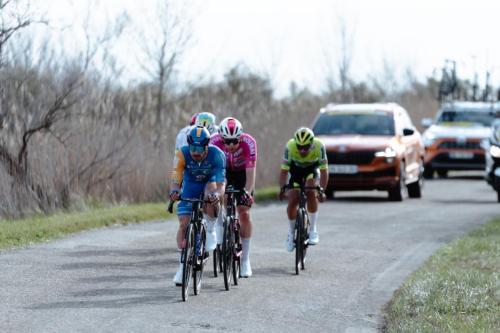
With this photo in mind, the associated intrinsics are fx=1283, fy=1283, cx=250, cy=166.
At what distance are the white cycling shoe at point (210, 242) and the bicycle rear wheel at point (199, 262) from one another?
12 cm

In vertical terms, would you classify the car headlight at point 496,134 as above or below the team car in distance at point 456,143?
above

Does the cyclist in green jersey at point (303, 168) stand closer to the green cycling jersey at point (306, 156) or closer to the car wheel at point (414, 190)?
the green cycling jersey at point (306, 156)

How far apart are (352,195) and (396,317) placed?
1730cm

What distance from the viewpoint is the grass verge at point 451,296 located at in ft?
31.7

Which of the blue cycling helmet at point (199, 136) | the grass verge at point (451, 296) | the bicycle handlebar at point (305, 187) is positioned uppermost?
the blue cycling helmet at point (199, 136)

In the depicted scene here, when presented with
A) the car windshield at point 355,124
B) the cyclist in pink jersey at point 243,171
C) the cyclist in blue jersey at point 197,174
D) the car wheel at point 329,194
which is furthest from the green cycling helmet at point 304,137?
the car wheel at point 329,194

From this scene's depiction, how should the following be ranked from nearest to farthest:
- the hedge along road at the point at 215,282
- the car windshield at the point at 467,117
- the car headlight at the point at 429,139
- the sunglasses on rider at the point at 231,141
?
the hedge along road at the point at 215,282, the sunglasses on rider at the point at 231,141, the car headlight at the point at 429,139, the car windshield at the point at 467,117

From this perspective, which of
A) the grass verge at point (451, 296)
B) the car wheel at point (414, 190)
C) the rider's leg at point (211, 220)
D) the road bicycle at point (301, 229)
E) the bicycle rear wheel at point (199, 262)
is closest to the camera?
the grass verge at point (451, 296)

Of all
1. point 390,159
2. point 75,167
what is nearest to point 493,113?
point 390,159

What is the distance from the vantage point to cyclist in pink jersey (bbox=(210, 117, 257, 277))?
12.4m

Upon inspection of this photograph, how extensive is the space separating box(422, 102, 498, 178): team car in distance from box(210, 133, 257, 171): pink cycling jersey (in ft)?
63.3

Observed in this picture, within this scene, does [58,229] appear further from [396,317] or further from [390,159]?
[390,159]

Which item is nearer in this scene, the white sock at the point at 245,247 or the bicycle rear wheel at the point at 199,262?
the bicycle rear wheel at the point at 199,262

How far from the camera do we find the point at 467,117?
33562 mm
